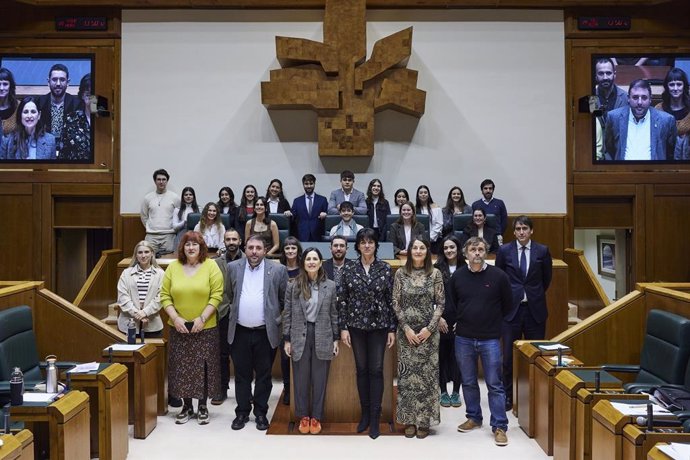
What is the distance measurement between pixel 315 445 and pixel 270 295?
1.04 m

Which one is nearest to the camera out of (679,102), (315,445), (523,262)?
(315,445)

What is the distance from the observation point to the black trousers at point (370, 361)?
4.51m

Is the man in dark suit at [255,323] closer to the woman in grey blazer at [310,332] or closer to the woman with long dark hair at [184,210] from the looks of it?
the woman in grey blazer at [310,332]

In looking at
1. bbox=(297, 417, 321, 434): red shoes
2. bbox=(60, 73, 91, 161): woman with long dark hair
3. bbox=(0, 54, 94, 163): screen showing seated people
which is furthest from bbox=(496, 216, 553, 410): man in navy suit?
bbox=(0, 54, 94, 163): screen showing seated people

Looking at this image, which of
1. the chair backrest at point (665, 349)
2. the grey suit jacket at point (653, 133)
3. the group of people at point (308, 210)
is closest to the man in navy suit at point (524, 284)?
the chair backrest at point (665, 349)

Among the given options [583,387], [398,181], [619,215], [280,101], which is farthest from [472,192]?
[583,387]

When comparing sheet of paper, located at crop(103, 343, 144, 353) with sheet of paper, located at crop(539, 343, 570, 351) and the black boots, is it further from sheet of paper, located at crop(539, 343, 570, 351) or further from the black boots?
sheet of paper, located at crop(539, 343, 570, 351)

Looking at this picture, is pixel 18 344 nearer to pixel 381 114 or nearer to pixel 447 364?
pixel 447 364

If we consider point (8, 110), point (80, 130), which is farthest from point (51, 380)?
point (8, 110)

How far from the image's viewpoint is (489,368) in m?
4.41

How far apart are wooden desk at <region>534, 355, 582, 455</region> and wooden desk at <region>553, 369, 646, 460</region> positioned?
0.11 metres

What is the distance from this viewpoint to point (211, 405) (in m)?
5.28

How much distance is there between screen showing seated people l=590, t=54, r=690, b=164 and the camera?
8320mm

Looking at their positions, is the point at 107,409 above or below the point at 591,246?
below
